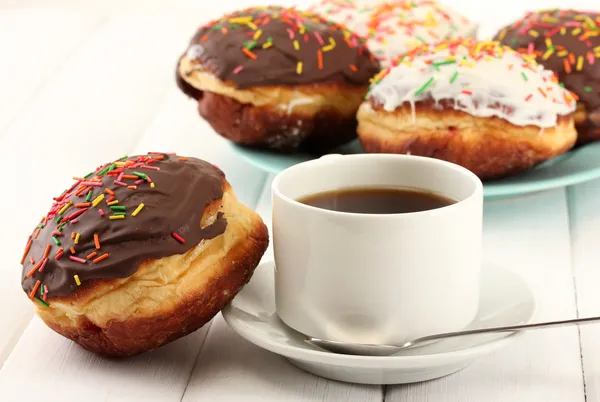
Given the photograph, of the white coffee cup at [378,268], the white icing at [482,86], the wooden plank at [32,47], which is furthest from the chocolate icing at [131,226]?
the wooden plank at [32,47]

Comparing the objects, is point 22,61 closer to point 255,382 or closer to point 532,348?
point 255,382

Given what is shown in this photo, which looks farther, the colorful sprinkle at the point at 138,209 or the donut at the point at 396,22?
the donut at the point at 396,22

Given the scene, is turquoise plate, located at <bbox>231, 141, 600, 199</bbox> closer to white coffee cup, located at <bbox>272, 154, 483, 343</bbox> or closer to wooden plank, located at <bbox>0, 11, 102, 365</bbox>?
wooden plank, located at <bbox>0, 11, 102, 365</bbox>

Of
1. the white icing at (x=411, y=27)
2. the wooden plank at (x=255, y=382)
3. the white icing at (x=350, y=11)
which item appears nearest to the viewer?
the wooden plank at (x=255, y=382)

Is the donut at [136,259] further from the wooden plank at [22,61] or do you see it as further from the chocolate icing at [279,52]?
the chocolate icing at [279,52]

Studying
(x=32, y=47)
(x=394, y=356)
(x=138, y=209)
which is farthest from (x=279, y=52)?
(x=32, y=47)

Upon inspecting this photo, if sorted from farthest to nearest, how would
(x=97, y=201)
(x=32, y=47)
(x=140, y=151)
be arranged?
(x=32, y=47) < (x=140, y=151) < (x=97, y=201)

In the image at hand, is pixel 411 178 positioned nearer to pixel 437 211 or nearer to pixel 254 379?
pixel 437 211
